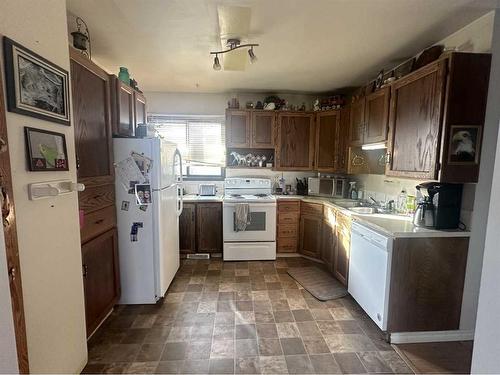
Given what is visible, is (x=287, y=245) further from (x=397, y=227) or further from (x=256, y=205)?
(x=397, y=227)

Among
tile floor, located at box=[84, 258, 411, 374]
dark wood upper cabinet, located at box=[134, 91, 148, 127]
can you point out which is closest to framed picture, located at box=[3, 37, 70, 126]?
dark wood upper cabinet, located at box=[134, 91, 148, 127]

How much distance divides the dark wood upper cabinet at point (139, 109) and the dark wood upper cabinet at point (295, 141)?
6.15 ft

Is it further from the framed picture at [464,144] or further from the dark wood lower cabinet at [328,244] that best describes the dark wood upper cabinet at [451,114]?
the dark wood lower cabinet at [328,244]

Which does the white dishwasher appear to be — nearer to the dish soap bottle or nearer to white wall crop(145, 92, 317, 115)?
the dish soap bottle

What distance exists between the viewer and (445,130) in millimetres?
1714

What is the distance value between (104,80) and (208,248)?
7.96 feet

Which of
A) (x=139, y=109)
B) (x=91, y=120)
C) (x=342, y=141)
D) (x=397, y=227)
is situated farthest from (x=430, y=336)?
(x=139, y=109)

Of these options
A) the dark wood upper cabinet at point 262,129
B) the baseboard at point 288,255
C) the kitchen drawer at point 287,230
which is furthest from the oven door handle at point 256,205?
the dark wood upper cabinet at point 262,129

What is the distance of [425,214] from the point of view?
1971 millimetres

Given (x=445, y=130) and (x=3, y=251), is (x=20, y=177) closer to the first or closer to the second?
(x=3, y=251)

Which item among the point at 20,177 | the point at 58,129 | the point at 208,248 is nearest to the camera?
the point at 20,177

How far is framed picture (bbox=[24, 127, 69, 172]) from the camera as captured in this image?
3.59ft

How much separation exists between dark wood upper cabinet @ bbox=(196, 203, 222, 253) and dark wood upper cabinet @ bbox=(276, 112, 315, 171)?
119 centimetres

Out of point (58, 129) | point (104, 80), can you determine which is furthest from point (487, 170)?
point (104, 80)
